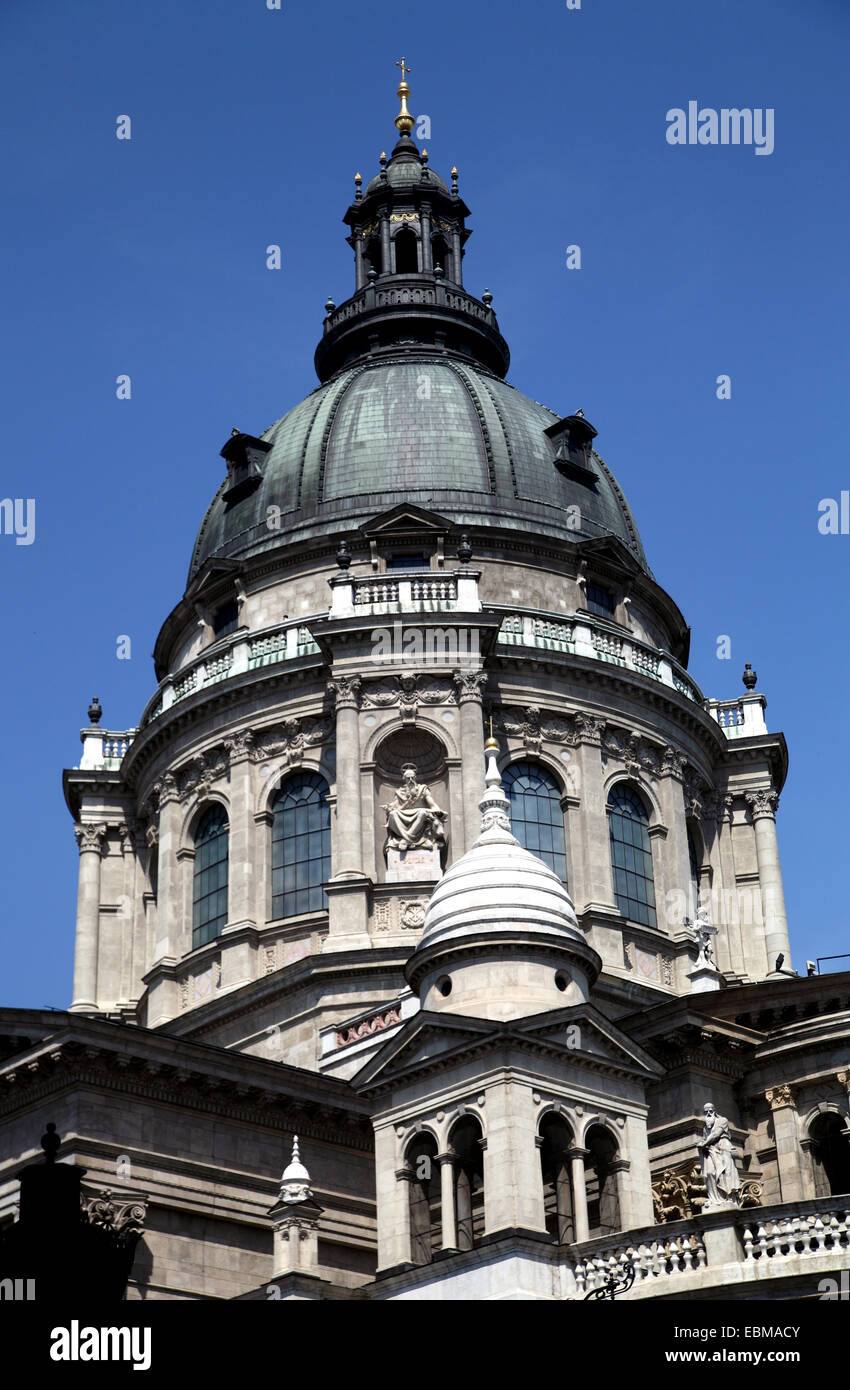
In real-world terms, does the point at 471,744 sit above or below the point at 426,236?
below

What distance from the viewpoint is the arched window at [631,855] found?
5403 centimetres

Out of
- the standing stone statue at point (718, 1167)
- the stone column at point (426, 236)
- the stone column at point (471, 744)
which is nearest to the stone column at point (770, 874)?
the stone column at point (471, 744)

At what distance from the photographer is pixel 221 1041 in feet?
167

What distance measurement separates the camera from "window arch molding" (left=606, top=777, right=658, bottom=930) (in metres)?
54.0

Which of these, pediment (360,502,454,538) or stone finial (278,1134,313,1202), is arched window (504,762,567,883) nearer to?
pediment (360,502,454,538)

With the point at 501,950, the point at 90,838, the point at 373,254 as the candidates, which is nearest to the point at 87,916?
the point at 90,838

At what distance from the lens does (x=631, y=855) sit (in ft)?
180

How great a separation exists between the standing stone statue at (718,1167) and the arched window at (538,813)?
791 inches

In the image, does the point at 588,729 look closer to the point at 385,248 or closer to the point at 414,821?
the point at 414,821

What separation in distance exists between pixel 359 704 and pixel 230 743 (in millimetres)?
4149

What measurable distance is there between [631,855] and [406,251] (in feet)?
77.2

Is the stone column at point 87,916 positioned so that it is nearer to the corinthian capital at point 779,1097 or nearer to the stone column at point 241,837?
the stone column at point 241,837
